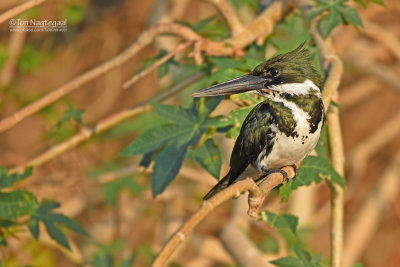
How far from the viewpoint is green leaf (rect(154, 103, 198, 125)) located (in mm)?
2050

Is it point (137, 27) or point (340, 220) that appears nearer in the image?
point (340, 220)

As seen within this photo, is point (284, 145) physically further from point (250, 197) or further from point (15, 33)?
point (15, 33)

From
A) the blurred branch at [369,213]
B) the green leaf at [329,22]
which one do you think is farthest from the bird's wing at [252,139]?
the blurred branch at [369,213]

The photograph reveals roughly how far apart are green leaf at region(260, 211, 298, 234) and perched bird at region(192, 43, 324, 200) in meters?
0.24

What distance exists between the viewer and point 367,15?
4195 mm

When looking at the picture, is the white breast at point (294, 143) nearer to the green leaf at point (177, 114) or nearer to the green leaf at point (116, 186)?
the green leaf at point (177, 114)

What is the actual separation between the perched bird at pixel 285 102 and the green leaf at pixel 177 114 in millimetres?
284

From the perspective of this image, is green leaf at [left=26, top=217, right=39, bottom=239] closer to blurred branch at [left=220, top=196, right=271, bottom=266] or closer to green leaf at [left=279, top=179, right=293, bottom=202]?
green leaf at [left=279, top=179, right=293, bottom=202]

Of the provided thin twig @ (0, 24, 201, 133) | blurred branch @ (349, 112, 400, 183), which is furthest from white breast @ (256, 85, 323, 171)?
blurred branch @ (349, 112, 400, 183)

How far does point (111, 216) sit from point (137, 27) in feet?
6.45

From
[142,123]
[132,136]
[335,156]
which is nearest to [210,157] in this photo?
[335,156]

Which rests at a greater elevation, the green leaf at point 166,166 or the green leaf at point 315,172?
the green leaf at point 166,166

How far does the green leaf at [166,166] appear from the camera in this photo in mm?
1995

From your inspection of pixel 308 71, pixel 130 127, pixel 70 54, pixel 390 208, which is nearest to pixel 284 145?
pixel 308 71
